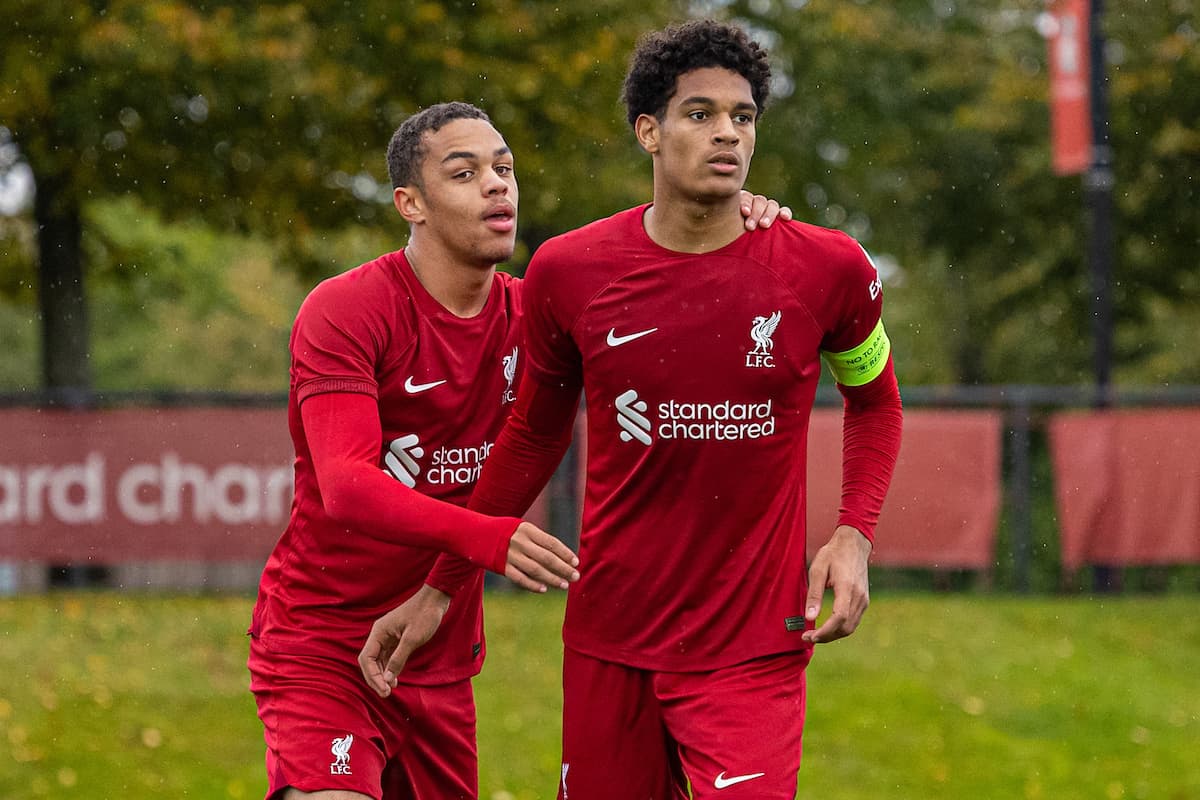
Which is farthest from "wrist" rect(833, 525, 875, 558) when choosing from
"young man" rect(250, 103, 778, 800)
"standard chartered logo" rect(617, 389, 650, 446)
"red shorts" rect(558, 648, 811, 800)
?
"young man" rect(250, 103, 778, 800)

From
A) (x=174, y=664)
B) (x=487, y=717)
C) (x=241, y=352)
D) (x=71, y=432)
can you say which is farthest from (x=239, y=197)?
(x=241, y=352)

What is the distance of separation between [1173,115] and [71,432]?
608 inches

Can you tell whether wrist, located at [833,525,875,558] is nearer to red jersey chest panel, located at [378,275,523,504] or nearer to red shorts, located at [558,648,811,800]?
red shorts, located at [558,648,811,800]

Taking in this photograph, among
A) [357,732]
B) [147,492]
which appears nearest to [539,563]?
[357,732]

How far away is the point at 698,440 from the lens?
185 inches

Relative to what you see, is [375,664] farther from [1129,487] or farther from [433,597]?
[1129,487]

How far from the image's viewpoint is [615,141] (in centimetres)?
2080

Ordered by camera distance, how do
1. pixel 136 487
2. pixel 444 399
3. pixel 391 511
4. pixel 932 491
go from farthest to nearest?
pixel 932 491, pixel 136 487, pixel 444 399, pixel 391 511

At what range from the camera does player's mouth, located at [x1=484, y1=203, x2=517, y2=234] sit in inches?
204

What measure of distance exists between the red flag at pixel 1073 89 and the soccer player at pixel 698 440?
1202cm

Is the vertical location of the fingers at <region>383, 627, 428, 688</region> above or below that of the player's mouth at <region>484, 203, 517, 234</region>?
below

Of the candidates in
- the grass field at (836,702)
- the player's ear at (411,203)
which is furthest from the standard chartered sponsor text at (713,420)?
the grass field at (836,702)

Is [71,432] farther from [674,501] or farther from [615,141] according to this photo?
[674,501]

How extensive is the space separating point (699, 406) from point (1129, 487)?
1068 centimetres
